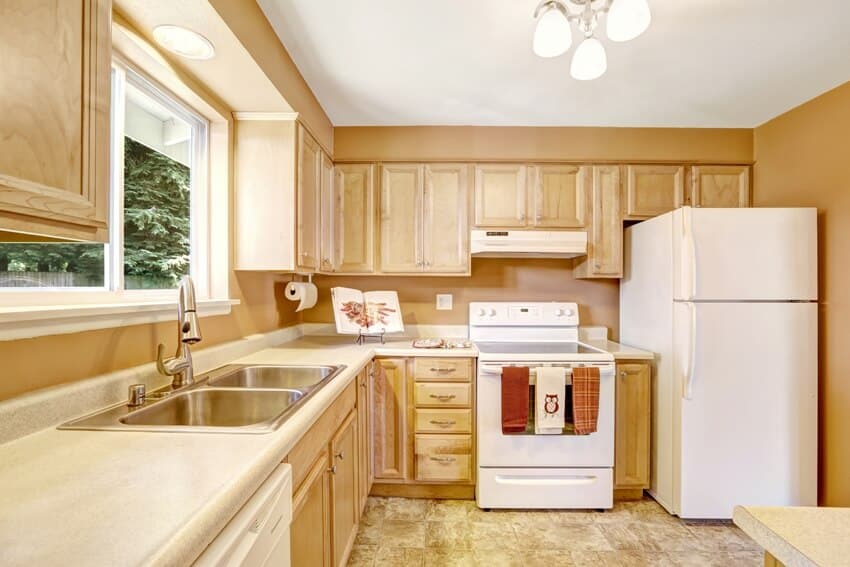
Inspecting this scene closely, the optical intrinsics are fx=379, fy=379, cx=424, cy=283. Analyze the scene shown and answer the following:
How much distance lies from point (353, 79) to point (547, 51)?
110 cm

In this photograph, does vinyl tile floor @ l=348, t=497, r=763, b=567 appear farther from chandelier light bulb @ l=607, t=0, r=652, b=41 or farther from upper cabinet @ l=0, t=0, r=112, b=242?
chandelier light bulb @ l=607, t=0, r=652, b=41

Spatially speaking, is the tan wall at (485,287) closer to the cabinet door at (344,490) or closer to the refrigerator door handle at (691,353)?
the refrigerator door handle at (691,353)

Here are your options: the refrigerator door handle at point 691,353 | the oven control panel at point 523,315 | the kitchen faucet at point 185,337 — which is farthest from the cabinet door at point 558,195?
the kitchen faucet at point 185,337

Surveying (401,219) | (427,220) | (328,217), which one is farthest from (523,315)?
(328,217)

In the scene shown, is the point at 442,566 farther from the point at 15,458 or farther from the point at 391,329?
the point at 15,458

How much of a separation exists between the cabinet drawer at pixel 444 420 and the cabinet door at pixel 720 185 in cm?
215

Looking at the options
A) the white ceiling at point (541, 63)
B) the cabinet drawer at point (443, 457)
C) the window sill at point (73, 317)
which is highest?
the white ceiling at point (541, 63)

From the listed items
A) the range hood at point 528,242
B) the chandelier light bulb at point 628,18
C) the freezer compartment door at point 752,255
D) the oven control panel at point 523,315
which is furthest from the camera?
the oven control panel at point 523,315

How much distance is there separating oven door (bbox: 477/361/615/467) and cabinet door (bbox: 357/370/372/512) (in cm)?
66

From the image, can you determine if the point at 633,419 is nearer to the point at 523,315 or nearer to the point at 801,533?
the point at 523,315

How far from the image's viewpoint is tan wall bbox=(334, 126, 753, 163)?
262cm

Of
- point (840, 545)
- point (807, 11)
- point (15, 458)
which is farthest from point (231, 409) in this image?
point (807, 11)

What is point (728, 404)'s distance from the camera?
6.70 ft

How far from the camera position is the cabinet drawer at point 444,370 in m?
2.27
